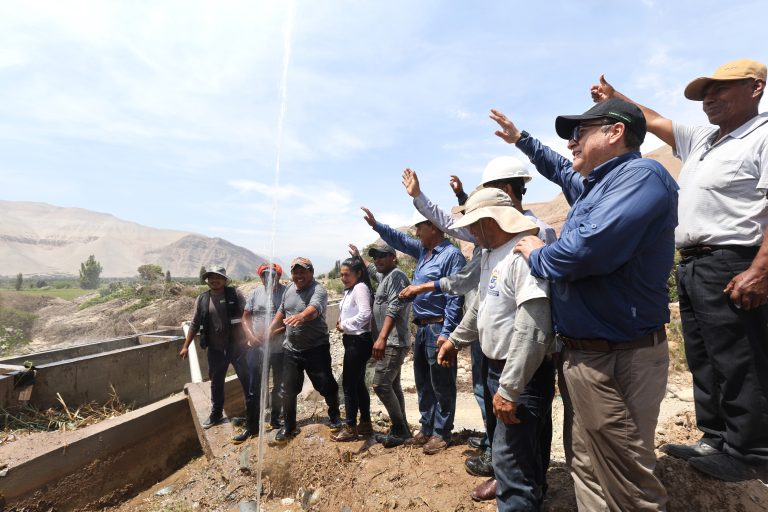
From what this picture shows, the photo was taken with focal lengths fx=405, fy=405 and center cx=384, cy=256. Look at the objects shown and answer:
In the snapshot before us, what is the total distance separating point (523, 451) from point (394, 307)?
2049 millimetres

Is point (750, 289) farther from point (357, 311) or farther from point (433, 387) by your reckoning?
point (357, 311)

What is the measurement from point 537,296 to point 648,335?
0.53m

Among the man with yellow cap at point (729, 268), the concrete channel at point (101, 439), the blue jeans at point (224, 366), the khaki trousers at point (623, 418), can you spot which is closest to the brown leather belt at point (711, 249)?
the man with yellow cap at point (729, 268)

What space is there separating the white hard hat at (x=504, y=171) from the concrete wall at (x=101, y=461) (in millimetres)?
5703

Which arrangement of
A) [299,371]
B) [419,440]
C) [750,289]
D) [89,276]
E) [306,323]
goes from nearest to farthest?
[750,289], [419,440], [306,323], [299,371], [89,276]

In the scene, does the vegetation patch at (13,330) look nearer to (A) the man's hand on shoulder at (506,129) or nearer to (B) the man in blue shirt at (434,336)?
(B) the man in blue shirt at (434,336)

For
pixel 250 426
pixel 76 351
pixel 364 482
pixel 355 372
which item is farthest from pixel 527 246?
pixel 76 351

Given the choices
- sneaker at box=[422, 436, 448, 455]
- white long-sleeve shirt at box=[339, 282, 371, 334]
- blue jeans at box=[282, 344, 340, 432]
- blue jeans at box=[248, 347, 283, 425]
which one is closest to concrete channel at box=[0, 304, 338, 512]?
blue jeans at box=[248, 347, 283, 425]

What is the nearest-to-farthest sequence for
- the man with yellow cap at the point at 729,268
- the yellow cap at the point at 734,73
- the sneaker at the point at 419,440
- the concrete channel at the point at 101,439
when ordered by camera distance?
the man with yellow cap at the point at 729,268 → the yellow cap at the point at 734,73 → the sneaker at the point at 419,440 → the concrete channel at the point at 101,439

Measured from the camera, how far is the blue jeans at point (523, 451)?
231 cm

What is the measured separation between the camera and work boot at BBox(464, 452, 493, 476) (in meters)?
3.15

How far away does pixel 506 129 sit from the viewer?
3471 millimetres

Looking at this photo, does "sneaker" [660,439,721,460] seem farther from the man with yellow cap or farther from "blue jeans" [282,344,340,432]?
"blue jeans" [282,344,340,432]

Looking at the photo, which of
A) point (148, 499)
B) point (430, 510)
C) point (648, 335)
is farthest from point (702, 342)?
point (148, 499)
